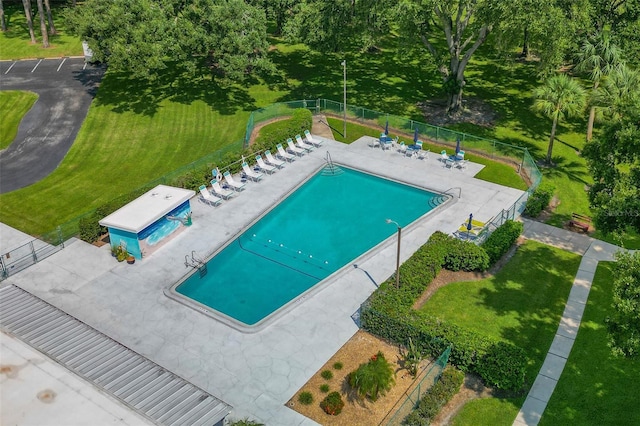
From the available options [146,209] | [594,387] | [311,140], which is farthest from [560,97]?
[146,209]

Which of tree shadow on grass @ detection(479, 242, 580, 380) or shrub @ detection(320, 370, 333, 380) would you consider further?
tree shadow on grass @ detection(479, 242, 580, 380)

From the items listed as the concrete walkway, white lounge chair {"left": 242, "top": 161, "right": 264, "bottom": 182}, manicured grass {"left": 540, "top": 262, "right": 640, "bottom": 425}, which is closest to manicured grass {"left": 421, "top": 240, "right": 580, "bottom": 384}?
the concrete walkway

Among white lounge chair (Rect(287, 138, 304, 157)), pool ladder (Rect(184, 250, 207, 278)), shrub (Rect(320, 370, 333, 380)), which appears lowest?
shrub (Rect(320, 370, 333, 380))

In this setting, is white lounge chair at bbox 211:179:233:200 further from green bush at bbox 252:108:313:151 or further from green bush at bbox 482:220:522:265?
green bush at bbox 482:220:522:265

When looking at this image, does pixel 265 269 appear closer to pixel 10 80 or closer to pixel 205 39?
pixel 205 39

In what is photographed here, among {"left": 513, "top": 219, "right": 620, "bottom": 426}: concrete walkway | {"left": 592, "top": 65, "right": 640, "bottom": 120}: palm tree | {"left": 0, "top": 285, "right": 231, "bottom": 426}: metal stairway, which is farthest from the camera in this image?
{"left": 592, "top": 65, "right": 640, "bottom": 120}: palm tree
